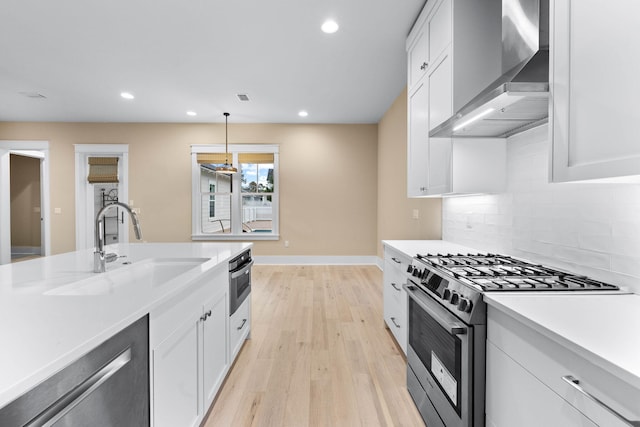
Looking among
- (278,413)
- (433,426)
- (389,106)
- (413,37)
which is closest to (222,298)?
(278,413)

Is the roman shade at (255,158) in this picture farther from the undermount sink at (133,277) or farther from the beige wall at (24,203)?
the beige wall at (24,203)

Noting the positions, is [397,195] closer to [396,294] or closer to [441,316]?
[396,294]

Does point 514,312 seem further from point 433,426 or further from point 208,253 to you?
point 208,253

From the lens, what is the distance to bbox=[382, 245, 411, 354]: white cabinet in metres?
2.28

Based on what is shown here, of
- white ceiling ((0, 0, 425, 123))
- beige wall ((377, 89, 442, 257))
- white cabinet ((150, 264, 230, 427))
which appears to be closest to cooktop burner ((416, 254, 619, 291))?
white cabinet ((150, 264, 230, 427))

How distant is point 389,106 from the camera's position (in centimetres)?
499

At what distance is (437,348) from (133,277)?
1.73m

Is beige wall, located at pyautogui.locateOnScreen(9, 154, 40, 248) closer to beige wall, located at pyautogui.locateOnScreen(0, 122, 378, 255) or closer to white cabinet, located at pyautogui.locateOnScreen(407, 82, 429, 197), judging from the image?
beige wall, located at pyautogui.locateOnScreen(0, 122, 378, 255)

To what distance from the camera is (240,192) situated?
20.1ft

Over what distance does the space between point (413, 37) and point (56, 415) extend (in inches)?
128

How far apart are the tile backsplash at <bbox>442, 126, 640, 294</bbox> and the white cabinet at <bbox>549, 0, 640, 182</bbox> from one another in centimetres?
44

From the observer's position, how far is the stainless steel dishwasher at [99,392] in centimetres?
62

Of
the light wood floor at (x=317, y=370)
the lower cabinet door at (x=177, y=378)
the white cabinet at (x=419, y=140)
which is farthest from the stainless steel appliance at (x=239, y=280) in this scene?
the white cabinet at (x=419, y=140)

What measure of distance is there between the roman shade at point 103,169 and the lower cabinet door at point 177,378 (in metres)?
5.95
